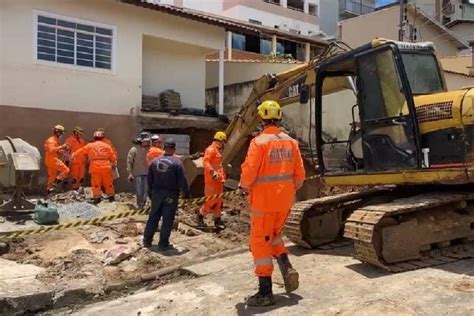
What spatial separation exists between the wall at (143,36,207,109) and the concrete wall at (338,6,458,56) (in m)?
14.5

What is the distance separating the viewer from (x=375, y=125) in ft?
24.6

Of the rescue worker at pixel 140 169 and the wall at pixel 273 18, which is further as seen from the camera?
the wall at pixel 273 18

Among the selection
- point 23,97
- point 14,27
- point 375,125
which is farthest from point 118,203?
point 375,125

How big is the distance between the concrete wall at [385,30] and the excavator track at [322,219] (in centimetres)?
2280

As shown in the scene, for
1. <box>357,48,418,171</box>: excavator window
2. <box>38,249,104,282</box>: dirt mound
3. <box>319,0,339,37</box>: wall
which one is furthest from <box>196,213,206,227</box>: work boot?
<box>319,0,339,37</box>: wall

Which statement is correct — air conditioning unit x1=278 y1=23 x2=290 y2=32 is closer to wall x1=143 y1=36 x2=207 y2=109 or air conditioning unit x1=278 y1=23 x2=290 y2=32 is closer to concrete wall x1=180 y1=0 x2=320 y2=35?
concrete wall x1=180 y1=0 x2=320 y2=35

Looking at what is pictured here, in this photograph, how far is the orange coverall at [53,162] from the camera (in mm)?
13023

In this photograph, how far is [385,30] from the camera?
3023 cm

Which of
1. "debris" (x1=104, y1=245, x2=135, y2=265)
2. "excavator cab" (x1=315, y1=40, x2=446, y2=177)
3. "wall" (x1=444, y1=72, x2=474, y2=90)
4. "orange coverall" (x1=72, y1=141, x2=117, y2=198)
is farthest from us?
"wall" (x1=444, y1=72, x2=474, y2=90)

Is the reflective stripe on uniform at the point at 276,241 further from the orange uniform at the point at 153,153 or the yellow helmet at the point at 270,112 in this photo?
the orange uniform at the point at 153,153

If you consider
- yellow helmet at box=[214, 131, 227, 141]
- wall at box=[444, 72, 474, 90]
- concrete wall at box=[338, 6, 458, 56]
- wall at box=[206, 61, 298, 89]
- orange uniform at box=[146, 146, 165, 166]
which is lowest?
orange uniform at box=[146, 146, 165, 166]

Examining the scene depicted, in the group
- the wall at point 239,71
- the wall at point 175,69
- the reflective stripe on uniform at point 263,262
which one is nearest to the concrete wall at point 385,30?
the wall at point 239,71

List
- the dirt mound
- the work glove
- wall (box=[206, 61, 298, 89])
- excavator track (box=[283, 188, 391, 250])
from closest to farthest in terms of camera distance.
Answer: the dirt mound, excavator track (box=[283, 188, 391, 250]), the work glove, wall (box=[206, 61, 298, 89])

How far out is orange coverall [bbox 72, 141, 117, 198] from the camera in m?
12.2
